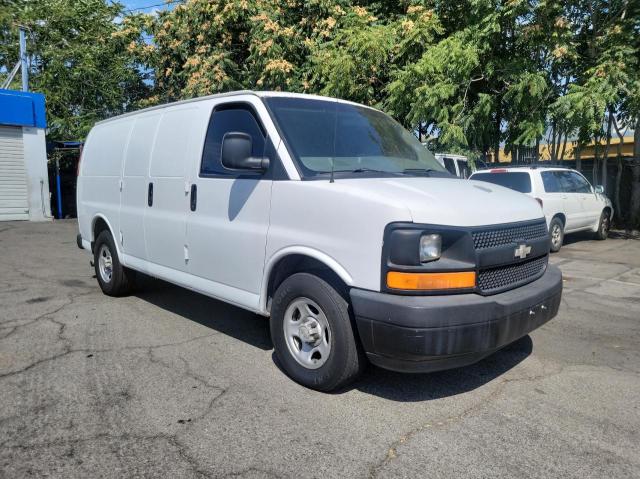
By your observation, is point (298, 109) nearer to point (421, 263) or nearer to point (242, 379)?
point (421, 263)

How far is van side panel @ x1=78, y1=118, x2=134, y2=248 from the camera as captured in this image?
5.97 metres

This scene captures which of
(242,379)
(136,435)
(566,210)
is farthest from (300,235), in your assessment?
(566,210)

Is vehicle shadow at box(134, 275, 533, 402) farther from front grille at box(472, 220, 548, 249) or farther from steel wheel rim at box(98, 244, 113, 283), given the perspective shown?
front grille at box(472, 220, 548, 249)

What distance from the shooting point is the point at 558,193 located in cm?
1077

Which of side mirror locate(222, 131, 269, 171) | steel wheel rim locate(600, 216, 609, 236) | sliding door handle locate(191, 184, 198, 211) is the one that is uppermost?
side mirror locate(222, 131, 269, 171)

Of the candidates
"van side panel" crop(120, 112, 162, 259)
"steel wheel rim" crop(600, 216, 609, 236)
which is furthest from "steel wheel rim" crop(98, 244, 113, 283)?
"steel wheel rim" crop(600, 216, 609, 236)

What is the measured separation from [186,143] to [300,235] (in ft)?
5.86

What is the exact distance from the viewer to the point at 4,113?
17359 mm

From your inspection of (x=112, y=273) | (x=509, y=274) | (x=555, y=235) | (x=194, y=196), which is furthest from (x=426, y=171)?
(x=555, y=235)

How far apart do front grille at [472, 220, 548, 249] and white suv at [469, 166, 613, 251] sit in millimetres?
6594

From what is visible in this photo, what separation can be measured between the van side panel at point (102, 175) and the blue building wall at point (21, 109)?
12947 mm

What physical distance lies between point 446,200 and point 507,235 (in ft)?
1.81

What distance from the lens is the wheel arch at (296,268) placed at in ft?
11.2

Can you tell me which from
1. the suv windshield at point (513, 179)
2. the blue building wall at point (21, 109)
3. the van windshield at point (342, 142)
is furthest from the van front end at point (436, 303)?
the blue building wall at point (21, 109)
